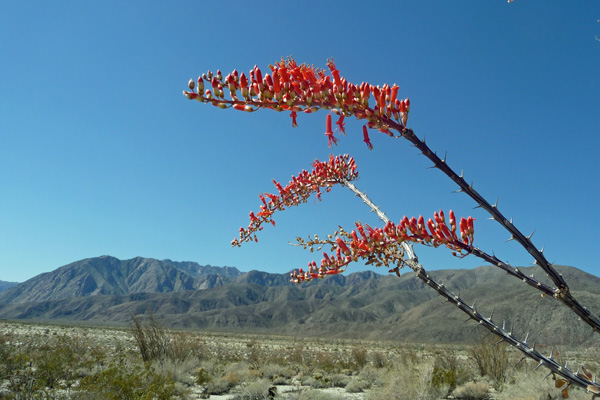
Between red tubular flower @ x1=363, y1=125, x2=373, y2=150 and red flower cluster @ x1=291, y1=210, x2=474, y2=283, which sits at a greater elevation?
red tubular flower @ x1=363, y1=125, x2=373, y2=150

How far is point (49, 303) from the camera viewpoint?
180 metres

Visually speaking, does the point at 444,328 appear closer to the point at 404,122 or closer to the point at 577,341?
the point at 577,341

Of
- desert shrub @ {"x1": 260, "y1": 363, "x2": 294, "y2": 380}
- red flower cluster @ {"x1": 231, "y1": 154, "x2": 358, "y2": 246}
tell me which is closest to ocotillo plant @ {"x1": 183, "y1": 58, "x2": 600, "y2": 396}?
red flower cluster @ {"x1": 231, "y1": 154, "x2": 358, "y2": 246}

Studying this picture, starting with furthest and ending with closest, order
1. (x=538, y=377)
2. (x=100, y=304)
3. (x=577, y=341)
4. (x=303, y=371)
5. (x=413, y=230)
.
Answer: (x=100, y=304)
(x=577, y=341)
(x=303, y=371)
(x=538, y=377)
(x=413, y=230)

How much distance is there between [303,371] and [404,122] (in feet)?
49.3

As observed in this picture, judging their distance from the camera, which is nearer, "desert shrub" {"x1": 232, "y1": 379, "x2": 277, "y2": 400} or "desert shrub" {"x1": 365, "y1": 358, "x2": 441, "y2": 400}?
"desert shrub" {"x1": 365, "y1": 358, "x2": 441, "y2": 400}

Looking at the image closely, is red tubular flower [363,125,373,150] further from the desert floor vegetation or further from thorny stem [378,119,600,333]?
the desert floor vegetation

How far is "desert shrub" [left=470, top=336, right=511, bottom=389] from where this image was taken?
11.4 meters

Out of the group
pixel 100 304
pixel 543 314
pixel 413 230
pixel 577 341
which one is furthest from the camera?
pixel 100 304

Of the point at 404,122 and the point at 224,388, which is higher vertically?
the point at 404,122

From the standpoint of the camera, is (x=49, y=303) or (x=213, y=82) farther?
(x=49, y=303)

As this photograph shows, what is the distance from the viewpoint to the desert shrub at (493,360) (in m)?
11.4

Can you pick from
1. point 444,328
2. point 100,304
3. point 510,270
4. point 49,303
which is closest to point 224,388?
point 510,270

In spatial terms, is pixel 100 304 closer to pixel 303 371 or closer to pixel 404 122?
pixel 303 371
